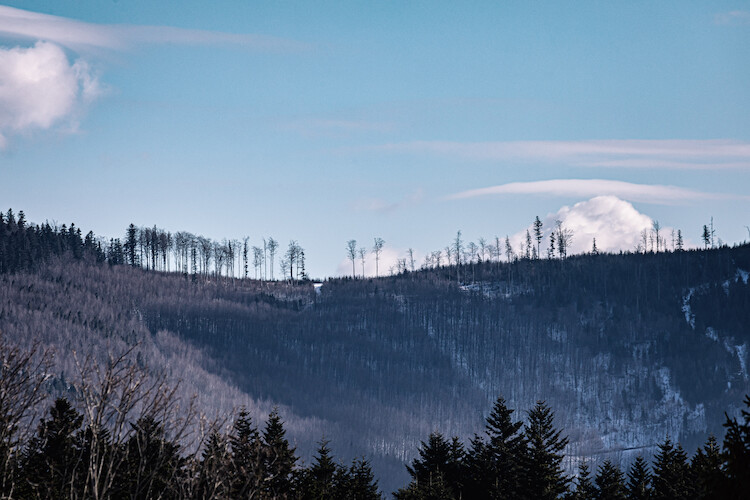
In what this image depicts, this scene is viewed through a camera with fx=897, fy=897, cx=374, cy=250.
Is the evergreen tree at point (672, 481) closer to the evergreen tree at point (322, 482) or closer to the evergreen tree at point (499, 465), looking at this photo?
the evergreen tree at point (499, 465)

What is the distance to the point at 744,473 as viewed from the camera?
1781 cm

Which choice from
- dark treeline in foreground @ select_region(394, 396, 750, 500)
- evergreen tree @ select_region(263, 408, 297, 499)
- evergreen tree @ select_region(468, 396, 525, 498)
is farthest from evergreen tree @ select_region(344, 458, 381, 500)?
evergreen tree @ select_region(468, 396, 525, 498)

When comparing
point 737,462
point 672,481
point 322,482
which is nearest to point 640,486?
point 672,481

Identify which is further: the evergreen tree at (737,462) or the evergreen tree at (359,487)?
the evergreen tree at (359,487)

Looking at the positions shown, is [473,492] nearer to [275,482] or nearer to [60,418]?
[275,482]

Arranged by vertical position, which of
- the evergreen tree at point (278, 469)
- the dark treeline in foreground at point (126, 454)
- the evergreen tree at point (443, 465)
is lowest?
the evergreen tree at point (443, 465)

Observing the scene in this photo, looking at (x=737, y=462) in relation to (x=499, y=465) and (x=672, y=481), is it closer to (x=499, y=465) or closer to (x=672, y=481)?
(x=672, y=481)

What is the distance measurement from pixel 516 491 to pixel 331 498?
36.6 ft

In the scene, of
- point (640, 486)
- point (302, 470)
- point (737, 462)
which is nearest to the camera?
point (737, 462)

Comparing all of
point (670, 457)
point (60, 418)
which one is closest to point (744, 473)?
point (60, 418)

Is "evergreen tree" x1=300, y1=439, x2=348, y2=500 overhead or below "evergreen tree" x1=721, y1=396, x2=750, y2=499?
below

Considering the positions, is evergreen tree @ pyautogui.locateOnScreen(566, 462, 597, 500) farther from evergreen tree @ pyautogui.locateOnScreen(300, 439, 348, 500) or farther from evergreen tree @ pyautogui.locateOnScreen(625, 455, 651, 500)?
evergreen tree @ pyautogui.locateOnScreen(300, 439, 348, 500)

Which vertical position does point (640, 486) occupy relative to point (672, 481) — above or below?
below

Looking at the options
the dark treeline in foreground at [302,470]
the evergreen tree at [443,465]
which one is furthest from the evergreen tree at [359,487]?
the evergreen tree at [443,465]
